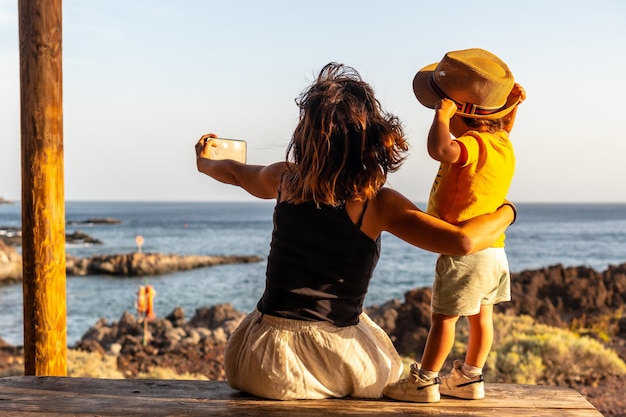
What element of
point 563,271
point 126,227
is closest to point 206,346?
point 563,271

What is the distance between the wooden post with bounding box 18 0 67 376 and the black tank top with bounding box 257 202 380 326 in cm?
154

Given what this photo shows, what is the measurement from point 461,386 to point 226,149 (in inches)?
45.0

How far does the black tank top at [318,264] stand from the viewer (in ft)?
6.89

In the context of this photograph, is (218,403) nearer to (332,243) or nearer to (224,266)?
(332,243)

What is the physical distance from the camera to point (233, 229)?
147 ft

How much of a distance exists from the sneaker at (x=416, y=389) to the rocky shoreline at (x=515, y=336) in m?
4.52

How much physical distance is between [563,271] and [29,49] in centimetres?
960

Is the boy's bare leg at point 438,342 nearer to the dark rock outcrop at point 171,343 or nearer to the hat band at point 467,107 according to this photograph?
the hat band at point 467,107

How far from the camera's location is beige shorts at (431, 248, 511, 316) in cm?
219

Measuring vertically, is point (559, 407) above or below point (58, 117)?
below

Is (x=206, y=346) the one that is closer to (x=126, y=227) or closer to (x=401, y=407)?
(x=401, y=407)

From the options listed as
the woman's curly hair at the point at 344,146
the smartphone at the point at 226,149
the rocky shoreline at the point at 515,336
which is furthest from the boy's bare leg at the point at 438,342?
the rocky shoreline at the point at 515,336

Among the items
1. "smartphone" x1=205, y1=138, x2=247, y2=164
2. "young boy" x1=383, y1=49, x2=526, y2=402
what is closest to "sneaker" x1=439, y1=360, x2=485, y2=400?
"young boy" x1=383, y1=49, x2=526, y2=402

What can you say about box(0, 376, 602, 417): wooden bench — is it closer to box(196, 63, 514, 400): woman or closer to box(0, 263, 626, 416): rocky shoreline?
box(196, 63, 514, 400): woman
